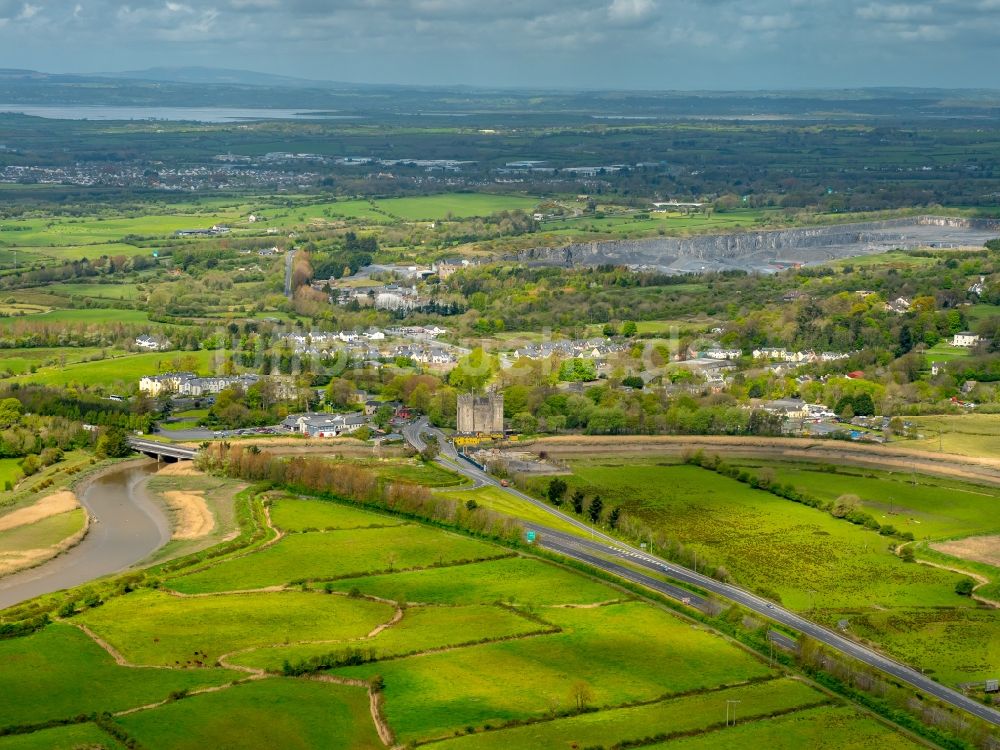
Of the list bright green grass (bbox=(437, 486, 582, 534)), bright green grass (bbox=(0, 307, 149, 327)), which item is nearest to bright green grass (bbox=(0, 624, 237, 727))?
bright green grass (bbox=(437, 486, 582, 534))

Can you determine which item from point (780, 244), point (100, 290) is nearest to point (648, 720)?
point (100, 290)

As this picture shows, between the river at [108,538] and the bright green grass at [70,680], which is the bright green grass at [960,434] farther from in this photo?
the bright green grass at [70,680]

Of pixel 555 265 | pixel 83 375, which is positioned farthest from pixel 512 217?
pixel 83 375

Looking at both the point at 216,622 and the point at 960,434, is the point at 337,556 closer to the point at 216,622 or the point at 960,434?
the point at 216,622

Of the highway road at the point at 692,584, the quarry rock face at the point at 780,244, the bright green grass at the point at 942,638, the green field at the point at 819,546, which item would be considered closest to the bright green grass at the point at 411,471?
the highway road at the point at 692,584

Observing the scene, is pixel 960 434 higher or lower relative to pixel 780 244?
lower

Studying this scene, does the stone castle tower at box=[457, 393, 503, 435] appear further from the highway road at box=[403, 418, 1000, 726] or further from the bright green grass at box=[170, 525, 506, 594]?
the bright green grass at box=[170, 525, 506, 594]

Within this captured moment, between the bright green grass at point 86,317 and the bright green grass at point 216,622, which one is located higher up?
the bright green grass at point 216,622

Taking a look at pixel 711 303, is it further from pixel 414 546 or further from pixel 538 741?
pixel 538 741

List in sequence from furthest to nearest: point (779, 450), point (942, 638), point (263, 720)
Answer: point (779, 450)
point (942, 638)
point (263, 720)
